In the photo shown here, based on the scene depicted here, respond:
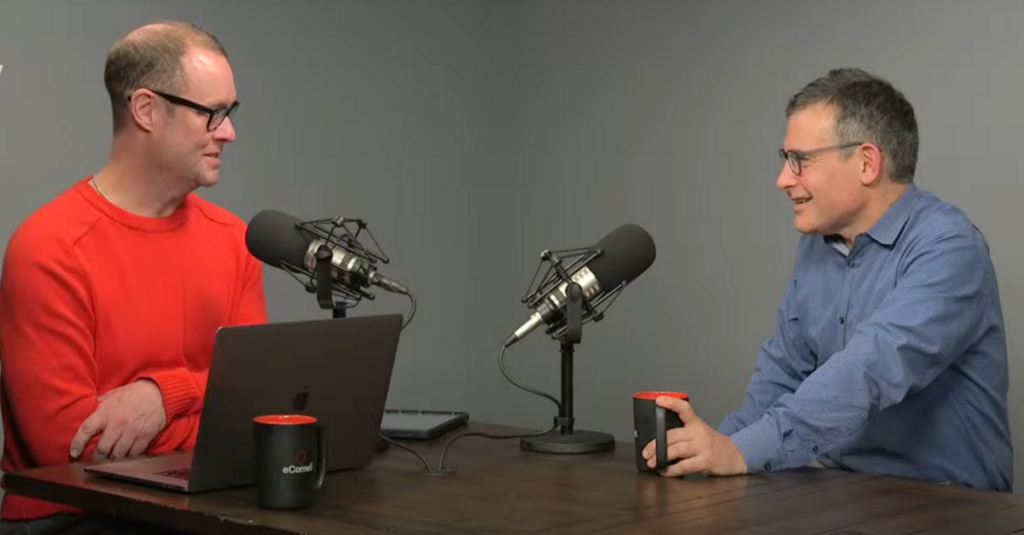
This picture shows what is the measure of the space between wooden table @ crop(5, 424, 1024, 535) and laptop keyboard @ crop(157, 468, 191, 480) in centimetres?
6

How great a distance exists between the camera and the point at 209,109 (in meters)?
2.71

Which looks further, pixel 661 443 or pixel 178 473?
pixel 661 443

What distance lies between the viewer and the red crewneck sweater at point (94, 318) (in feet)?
7.95

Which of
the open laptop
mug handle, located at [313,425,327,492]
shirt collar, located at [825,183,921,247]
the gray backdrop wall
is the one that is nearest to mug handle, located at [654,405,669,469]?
the open laptop

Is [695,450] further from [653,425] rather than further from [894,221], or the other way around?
[894,221]

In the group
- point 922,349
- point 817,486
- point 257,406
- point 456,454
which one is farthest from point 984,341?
point 257,406

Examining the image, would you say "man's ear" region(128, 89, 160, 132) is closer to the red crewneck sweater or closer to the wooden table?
the red crewneck sweater

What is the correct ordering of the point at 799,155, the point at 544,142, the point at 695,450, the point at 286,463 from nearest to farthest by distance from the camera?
the point at 286,463 < the point at 695,450 < the point at 799,155 < the point at 544,142

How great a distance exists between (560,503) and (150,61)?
1.35 m

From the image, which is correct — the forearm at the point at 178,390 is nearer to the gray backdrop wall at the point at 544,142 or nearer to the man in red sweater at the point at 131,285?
the man in red sweater at the point at 131,285

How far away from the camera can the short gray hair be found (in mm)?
2785

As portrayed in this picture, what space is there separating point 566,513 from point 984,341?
118 centimetres

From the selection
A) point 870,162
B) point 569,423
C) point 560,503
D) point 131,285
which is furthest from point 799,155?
point 131,285

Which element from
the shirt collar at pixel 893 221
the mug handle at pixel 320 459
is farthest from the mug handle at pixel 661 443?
the shirt collar at pixel 893 221
